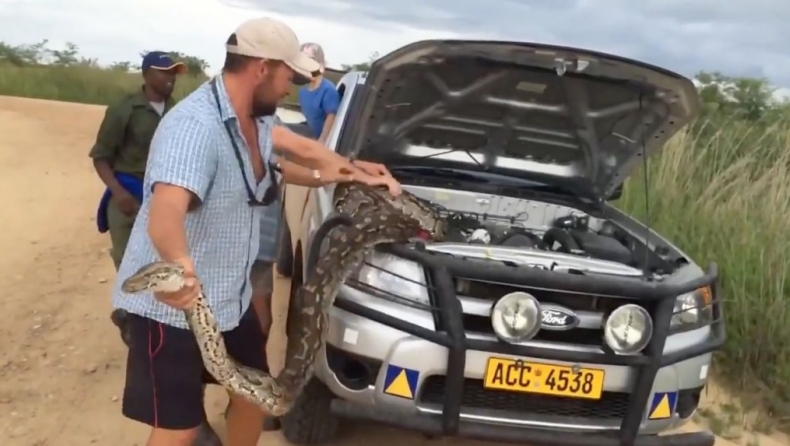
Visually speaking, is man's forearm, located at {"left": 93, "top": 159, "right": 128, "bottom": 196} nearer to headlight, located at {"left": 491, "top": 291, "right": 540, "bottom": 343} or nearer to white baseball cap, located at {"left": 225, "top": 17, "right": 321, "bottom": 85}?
white baseball cap, located at {"left": 225, "top": 17, "right": 321, "bottom": 85}

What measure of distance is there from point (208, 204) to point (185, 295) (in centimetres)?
44

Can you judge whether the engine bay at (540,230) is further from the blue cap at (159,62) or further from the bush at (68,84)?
the bush at (68,84)

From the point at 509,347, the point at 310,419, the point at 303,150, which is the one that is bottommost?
the point at 310,419

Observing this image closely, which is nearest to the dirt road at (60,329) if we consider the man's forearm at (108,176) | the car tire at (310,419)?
the car tire at (310,419)

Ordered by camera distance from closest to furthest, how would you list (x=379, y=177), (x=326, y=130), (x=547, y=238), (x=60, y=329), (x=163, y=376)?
(x=163, y=376)
(x=379, y=177)
(x=547, y=238)
(x=326, y=130)
(x=60, y=329)

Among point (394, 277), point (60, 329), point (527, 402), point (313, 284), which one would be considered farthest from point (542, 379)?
point (60, 329)

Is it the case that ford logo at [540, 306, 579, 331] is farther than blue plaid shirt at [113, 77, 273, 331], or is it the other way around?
ford logo at [540, 306, 579, 331]

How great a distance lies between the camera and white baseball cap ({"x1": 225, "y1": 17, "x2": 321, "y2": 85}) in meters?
2.78

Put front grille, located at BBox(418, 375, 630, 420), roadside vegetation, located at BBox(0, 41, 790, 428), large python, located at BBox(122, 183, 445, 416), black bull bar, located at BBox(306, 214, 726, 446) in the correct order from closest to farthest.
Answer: large python, located at BBox(122, 183, 445, 416) < black bull bar, located at BBox(306, 214, 726, 446) < front grille, located at BBox(418, 375, 630, 420) < roadside vegetation, located at BBox(0, 41, 790, 428)

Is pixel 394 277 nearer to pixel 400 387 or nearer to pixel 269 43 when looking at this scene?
pixel 400 387

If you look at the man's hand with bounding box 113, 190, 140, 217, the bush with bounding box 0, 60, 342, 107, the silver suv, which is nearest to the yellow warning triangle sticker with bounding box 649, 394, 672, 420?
the silver suv

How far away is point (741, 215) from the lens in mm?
7105

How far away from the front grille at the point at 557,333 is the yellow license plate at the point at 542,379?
135 mm

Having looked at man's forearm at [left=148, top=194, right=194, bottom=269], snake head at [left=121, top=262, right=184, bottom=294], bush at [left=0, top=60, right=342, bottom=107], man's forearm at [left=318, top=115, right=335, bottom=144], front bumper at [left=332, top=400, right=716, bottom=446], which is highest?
man's forearm at [left=148, top=194, right=194, bottom=269]
